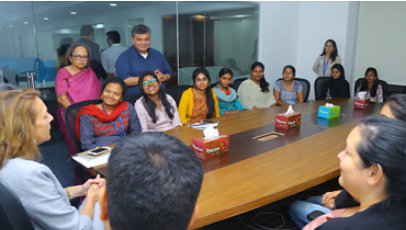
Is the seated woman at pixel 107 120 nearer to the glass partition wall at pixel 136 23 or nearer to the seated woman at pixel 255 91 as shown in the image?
the glass partition wall at pixel 136 23

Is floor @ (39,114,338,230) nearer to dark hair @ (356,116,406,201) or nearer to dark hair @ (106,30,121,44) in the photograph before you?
dark hair @ (356,116,406,201)

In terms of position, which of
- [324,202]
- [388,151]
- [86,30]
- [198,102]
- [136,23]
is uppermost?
[136,23]

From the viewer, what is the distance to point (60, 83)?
131 inches

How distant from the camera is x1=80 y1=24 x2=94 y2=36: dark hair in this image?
13.3 ft

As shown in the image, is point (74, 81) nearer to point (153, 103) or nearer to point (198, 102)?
point (153, 103)

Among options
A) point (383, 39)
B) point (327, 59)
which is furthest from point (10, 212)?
point (383, 39)

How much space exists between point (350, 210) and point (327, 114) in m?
1.90

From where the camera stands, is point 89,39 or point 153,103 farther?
point 89,39

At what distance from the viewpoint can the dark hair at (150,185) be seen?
2.21 feet

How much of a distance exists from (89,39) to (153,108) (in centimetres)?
171

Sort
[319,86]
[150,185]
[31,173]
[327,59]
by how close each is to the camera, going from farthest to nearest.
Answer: [327,59] < [319,86] < [31,173] < [150,185]

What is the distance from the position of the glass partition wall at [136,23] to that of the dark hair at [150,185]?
367 centimetres

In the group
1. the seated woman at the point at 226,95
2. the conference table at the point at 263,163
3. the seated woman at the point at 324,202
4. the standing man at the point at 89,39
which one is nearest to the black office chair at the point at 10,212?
the conference table at the point at 263,163

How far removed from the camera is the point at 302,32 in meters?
6.53
